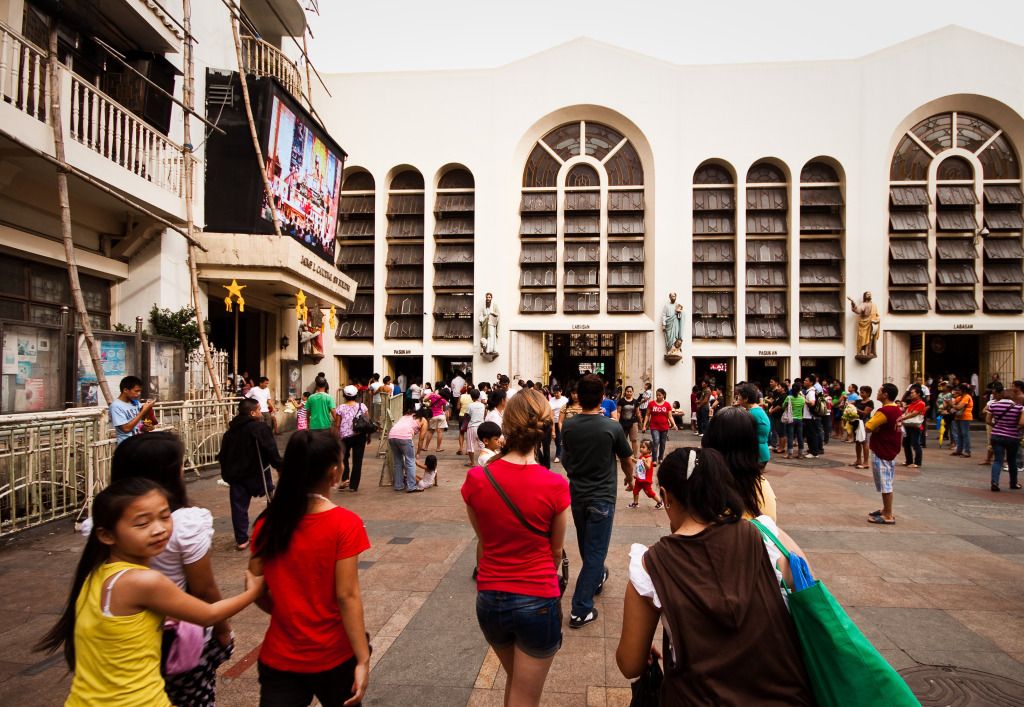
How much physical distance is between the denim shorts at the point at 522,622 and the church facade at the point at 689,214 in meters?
18.2

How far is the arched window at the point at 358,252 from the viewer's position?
21.8 m

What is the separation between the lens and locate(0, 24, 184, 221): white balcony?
7430 mm

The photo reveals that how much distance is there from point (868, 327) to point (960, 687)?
19.7 m

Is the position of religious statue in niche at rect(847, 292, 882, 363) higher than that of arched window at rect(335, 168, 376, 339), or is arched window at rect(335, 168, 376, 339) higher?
arched window at rect(335, 168, 376, 339)

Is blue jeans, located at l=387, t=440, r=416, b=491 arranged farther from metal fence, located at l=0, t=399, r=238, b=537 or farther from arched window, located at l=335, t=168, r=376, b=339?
arched window, located at l=335, t=168, r=376, b=339

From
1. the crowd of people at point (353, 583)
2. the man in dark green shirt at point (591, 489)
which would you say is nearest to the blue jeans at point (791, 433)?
the man in dark green shirt at point (591, 489)

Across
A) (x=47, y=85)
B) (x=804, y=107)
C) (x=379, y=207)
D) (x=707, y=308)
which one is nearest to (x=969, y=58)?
(x=804, y=107)

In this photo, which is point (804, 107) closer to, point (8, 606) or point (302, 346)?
point (302, 346)

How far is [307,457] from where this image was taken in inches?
77.0

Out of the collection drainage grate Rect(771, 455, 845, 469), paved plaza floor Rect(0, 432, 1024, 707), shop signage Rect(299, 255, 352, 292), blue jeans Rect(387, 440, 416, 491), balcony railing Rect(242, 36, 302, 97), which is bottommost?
drainage grate Rect(771, 455, 845, 469)

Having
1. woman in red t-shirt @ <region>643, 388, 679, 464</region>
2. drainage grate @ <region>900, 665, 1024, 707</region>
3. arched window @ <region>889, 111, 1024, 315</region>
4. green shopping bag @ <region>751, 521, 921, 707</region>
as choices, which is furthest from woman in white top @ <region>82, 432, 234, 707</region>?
arched window @ <region>889, 111, 1024, 315</region>

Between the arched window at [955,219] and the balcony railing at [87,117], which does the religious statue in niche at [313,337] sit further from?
the arched window at [955,219]

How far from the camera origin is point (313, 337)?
20172mm

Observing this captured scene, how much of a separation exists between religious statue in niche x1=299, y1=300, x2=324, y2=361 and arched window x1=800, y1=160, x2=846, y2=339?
17.9 metres
